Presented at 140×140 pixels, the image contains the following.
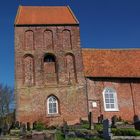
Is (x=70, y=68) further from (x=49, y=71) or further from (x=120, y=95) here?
(x=120, y=95)

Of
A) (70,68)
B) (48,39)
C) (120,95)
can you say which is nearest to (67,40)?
(48,39)

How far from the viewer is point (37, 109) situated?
32500 mm

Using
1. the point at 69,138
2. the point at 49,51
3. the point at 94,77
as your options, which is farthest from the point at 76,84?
the point at 69,138

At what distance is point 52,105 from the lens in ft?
109

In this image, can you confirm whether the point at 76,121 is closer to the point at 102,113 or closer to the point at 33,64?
the point at 102,113

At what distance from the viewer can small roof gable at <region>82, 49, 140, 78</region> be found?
35.4 m

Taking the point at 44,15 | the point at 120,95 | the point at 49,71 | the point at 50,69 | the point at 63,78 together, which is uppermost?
the point at 44,15

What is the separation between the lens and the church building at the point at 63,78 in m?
32.8

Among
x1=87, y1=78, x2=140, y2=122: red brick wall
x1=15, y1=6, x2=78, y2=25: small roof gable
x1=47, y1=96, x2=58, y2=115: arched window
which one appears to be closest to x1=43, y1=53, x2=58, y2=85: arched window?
x1=47, y1=96, x2=58, y2=115: arched window

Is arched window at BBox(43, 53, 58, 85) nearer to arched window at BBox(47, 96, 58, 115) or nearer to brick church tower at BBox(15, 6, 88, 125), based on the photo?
brick church tower at BBox(15, 6, 88, 125)

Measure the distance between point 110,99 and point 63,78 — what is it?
17.0ft

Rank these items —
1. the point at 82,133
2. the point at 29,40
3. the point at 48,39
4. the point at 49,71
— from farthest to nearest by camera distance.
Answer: the point at 48,39, the point at 29,40, the point at 49,71, the point at 82,133

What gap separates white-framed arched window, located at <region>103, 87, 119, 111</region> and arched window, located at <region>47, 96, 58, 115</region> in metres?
4.95

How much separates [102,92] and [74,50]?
514cm
